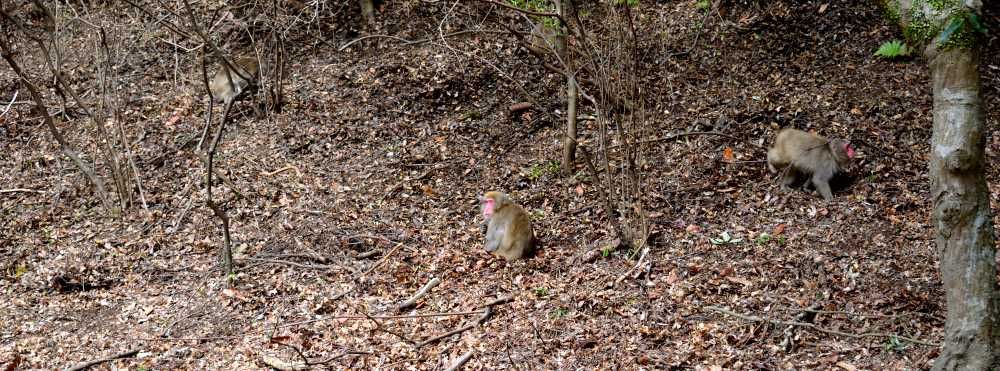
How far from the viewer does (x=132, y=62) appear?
10.5 metres

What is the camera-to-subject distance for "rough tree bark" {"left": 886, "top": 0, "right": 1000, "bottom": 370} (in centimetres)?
317

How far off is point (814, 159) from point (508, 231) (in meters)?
2.63

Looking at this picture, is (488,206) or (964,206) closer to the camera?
(964,206)

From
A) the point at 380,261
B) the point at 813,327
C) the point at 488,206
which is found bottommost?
the point at 380,261

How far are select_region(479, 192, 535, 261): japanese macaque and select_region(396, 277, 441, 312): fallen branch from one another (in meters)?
0.58

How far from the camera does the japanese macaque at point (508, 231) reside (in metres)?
6.13

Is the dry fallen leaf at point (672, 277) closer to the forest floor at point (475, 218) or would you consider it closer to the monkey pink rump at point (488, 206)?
the forest floor at point (475, 218)

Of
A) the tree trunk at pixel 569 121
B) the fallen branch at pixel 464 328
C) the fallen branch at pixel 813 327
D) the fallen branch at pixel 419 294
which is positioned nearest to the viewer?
the fallen branch at pixel 813 327

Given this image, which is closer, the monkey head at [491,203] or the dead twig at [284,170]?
the monkey head at [491,203]

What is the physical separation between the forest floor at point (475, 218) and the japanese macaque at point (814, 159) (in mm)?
150

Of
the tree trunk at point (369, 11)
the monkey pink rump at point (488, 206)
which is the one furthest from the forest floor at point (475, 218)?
the monkey pink rump at point (488, 206)

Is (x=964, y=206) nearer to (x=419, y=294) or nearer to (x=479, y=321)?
(x=479, y=321)

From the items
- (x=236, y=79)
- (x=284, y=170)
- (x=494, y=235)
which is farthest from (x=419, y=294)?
(x=236, y=79)

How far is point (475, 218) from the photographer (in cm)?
709
